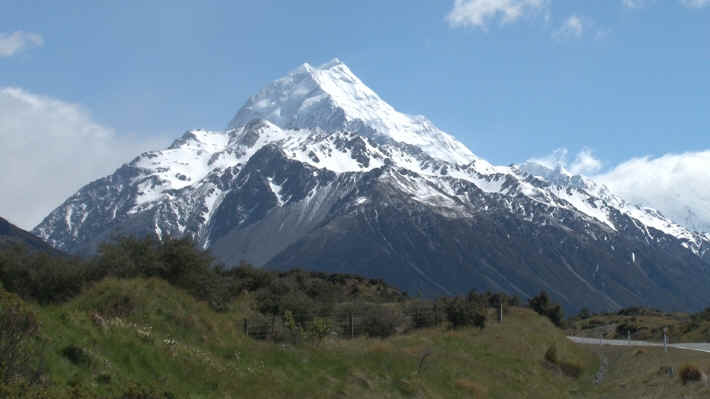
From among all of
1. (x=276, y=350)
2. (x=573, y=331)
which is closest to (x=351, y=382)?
(x=276, y=350)

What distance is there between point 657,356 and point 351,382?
26.0 m

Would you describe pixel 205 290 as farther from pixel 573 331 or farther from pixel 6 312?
pixel 573 331

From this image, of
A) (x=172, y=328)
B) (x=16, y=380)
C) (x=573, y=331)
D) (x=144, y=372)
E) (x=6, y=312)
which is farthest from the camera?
(x=573, y=331)

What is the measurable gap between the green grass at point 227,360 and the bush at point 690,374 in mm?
5567

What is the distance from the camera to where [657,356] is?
150 ft

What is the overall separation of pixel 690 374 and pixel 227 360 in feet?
66.6

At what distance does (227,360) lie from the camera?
81.6 ft

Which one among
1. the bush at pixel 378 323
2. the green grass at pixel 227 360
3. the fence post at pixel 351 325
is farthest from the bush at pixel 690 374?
the fence post at pixel 351 325

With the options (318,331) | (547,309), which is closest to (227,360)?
(318,331)

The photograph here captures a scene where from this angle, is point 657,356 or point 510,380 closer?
point 510,380

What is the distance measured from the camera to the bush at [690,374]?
33294mm

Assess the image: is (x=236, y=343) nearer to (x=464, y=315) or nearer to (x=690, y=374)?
(x=690, y=374)

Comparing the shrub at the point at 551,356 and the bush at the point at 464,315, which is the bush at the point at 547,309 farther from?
the shrub at the point at 551,356

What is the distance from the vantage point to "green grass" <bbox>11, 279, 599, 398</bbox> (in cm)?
2000
